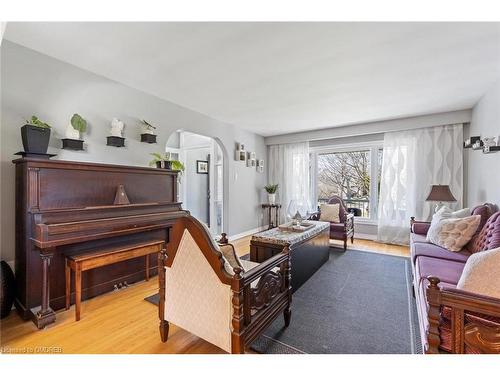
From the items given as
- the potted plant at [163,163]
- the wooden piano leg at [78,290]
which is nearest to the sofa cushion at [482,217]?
the potted plant at [163,163]

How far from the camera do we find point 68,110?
8.30 ft

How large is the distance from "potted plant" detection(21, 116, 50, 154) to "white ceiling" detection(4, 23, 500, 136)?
78 cm

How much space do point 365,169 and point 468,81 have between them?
99.7 inches

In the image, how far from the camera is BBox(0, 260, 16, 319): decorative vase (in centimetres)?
201

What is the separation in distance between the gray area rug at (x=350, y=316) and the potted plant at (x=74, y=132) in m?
1.84

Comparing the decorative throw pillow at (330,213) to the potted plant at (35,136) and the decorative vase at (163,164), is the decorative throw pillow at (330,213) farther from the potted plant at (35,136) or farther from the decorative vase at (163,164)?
the potted plant at (35,136)

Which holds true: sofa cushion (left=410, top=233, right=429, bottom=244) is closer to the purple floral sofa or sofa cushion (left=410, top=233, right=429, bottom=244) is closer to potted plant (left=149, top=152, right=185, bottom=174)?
the purple floral sofa

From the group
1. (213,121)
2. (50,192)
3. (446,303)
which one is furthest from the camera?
(213,121)

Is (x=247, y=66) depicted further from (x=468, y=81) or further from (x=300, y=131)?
(x=300, y=131)

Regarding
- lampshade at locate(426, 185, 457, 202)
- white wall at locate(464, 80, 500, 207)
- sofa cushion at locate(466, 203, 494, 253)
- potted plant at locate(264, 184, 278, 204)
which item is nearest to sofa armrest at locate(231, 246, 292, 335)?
sofa cushion at locate(466, 203, 494, 253)

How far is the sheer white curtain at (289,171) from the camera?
228 inches

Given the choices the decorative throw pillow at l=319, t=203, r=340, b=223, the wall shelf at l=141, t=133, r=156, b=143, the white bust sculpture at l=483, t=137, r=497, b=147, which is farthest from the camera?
the decorative throw pillow at l=319, t=203, r=340, b=223
